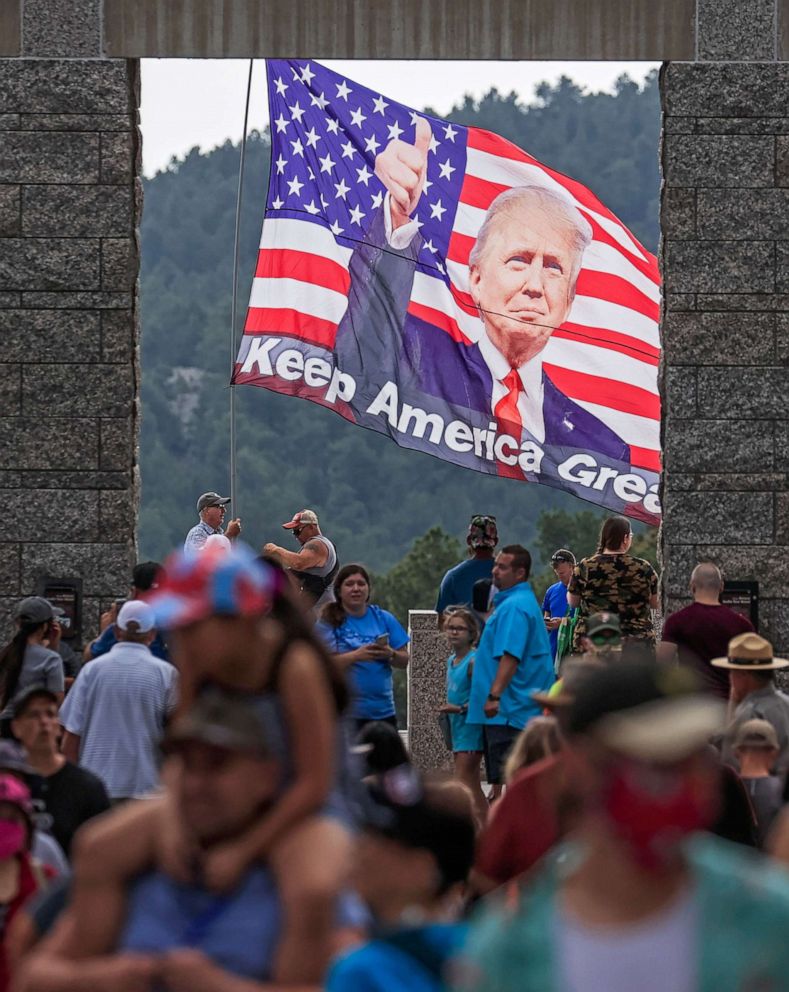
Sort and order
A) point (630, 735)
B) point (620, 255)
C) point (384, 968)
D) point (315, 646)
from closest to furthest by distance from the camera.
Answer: point (630, 735) < point (384, 968) < point (315, 646) < point (620, 255)

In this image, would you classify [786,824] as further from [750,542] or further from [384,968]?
[750,542]

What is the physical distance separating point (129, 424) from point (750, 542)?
4.26 m

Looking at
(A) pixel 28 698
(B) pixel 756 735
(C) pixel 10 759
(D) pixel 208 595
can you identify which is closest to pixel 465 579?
(B) pixel 756 735

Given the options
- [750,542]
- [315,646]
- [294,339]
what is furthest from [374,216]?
[315,646]

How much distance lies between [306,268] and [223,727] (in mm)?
12173

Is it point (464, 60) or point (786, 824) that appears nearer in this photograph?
point (786, 824)

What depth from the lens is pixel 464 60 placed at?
12.7 metres

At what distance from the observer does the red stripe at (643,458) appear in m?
15.4

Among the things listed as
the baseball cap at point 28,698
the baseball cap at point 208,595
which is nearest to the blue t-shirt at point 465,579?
the baseball cap at point 28,698

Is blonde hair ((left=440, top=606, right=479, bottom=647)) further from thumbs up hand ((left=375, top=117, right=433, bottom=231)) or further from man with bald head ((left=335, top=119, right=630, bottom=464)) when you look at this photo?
thumbs up hand ((left=375, top=117, right=433, bottom=231))

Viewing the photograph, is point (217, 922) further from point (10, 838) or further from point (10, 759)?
point (10, 759)

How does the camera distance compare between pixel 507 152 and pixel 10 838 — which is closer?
pixel 10 838

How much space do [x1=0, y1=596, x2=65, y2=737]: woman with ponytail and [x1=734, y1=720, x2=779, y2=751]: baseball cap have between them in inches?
130

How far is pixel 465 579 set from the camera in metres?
12.8
